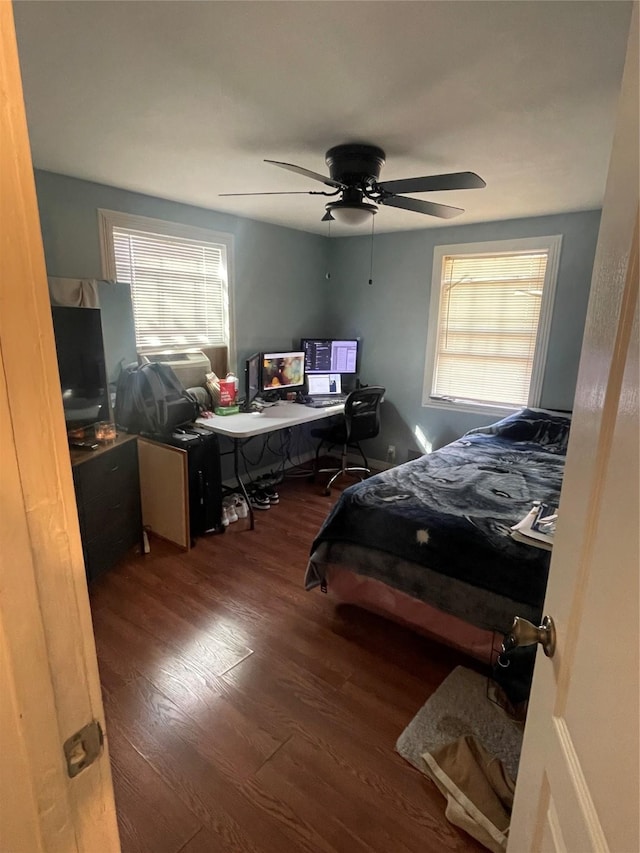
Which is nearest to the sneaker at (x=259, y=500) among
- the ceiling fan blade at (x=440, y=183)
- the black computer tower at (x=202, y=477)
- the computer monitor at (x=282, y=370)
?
the black computer tower at (x=202, y=477)

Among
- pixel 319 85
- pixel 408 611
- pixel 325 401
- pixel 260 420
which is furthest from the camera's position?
pixel 325 401

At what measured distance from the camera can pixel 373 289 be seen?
4.47 meters

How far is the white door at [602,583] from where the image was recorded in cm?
53

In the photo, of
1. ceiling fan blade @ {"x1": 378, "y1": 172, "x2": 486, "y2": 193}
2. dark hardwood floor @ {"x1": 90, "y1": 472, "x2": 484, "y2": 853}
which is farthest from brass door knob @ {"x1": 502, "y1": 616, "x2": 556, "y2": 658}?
ceiling fan blade @ {"x1": 378, "y1": 172, "x2": 486, "y2": 193}

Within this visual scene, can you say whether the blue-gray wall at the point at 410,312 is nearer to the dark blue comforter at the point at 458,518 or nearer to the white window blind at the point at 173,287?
the dark blue comforter at the point at 458,518

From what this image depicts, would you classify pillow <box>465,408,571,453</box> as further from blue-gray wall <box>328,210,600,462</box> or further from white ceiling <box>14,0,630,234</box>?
white ceiling <box>14,0,630,234</box>

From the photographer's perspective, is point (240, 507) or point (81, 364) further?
point (240, 507)

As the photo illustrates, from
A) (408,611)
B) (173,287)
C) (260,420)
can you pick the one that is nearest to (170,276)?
(173,287)

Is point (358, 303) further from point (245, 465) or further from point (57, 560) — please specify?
point (57, 560)

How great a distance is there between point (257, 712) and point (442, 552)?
39.6 inches

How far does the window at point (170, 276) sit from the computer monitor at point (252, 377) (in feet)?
0.92

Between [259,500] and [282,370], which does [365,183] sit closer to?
[282,370]

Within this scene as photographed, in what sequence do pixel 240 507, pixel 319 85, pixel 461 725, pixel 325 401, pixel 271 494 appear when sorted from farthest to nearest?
pixel 325 401
pixel 271 494
pixel 240 507
pixel 461 725
pixel 319 85

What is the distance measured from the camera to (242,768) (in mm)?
1577
